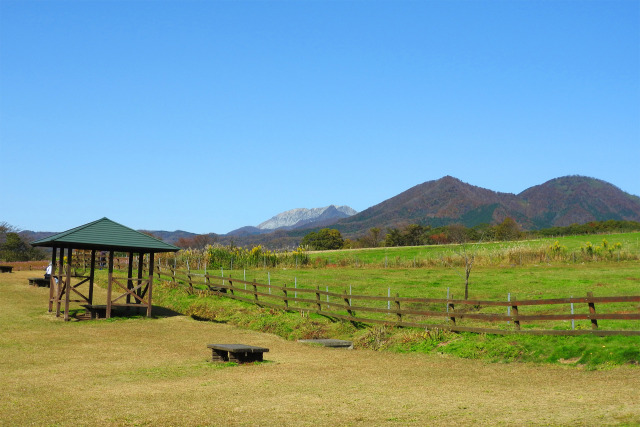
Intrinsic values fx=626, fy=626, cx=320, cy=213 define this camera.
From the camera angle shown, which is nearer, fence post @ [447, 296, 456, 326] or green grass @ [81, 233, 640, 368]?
green grass @ [81, 233, 640, 368]

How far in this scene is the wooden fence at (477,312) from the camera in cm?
1700

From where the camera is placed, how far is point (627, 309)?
22.1 meters

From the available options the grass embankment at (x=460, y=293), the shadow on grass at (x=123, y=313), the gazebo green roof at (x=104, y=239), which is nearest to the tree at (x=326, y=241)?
the grass embankment at (x=460, y=293)

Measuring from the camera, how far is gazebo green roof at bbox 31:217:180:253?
86.4 feet

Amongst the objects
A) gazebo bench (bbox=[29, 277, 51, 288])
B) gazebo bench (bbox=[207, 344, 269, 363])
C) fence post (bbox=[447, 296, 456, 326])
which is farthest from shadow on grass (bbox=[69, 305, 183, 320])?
fence post (bbox=[447, 296, 456, 326])

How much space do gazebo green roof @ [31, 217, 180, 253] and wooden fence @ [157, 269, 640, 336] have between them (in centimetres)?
461

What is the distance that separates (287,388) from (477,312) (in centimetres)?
1290

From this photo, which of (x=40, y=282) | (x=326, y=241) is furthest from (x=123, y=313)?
(x=326, y=241)

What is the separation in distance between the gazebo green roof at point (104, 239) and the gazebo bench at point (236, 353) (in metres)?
11.4

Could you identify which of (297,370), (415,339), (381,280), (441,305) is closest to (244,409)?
(297,370)

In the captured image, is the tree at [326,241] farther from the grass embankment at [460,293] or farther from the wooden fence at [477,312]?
the wooden fence at [477,312]

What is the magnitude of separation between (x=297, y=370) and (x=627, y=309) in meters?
13.0

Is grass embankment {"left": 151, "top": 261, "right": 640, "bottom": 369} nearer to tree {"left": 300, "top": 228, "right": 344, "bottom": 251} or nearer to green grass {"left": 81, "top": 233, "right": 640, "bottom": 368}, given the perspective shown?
green grass {"left": 81, "top": 233, "right": 640, "bottom": 368}

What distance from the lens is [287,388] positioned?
13.3m
